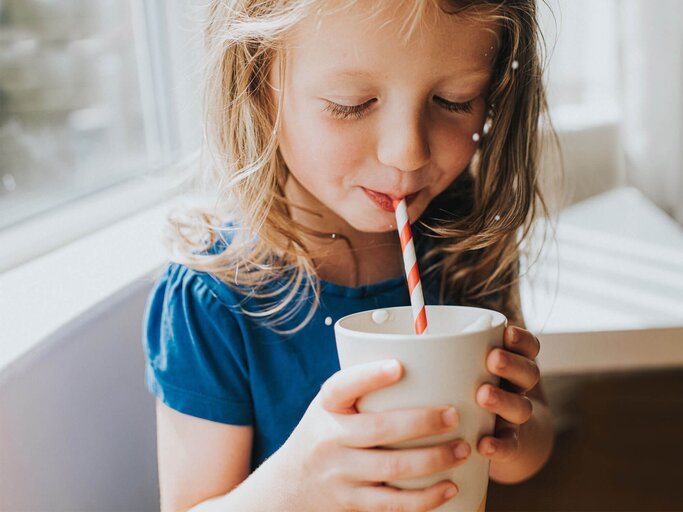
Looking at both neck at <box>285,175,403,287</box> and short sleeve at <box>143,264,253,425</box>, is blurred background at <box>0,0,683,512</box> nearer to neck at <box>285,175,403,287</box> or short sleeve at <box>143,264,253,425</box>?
short sleeve at <box>143,264,253,425</box>

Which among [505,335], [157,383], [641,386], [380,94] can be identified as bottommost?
[641,386]

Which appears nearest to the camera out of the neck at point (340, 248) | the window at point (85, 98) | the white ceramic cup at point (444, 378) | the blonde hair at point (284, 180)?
the white ceramic cup at point (444, 378)

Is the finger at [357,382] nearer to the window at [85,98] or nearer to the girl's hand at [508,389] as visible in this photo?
the girl's hand at [508,389]

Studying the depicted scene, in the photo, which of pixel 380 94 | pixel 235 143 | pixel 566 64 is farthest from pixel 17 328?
pixel 566 64

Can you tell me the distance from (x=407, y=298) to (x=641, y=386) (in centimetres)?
141

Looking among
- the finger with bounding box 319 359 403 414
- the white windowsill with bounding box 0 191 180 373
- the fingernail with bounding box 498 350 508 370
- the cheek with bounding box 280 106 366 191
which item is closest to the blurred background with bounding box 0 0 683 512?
the white windowsill with bounding box 0 191 180 373

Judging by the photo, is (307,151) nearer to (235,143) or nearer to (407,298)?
(235,143)

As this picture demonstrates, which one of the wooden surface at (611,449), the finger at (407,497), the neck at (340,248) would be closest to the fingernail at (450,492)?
the finger at (407,497)

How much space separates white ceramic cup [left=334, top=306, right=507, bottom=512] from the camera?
1.58 ft

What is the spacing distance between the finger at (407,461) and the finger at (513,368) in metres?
0.05

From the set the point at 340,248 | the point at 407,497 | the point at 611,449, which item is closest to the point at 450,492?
the point at 407,497

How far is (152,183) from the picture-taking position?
131 centimetres

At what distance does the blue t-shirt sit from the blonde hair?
0.05 feet

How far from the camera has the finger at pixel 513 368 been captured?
0.51 m
